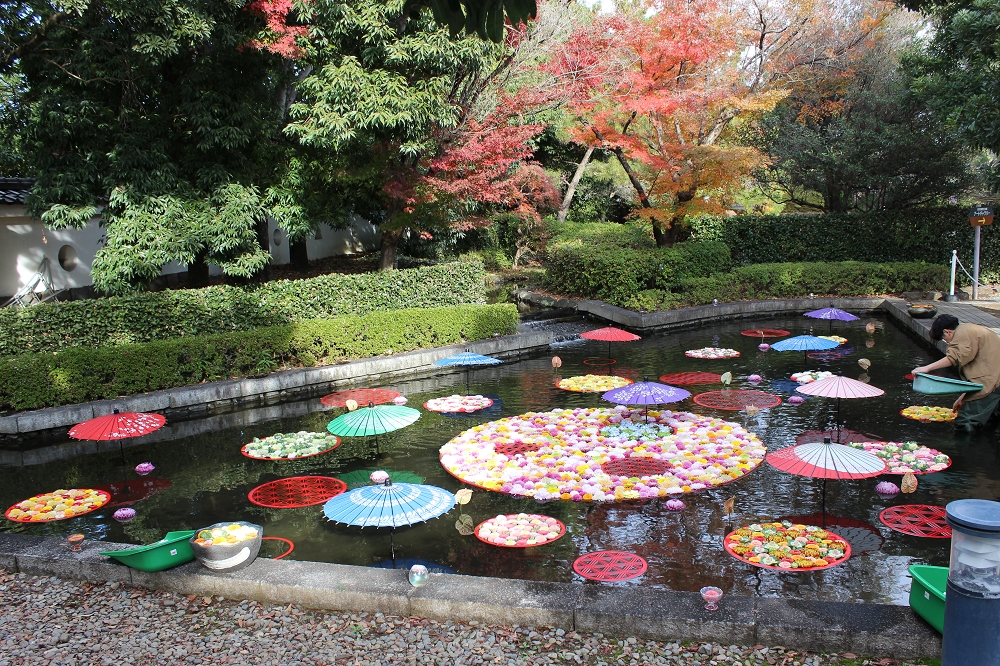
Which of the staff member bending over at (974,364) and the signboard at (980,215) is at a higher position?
the signboard at (980,215)

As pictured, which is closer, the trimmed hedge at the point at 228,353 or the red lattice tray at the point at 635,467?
the red lattice tray at the point at 635,467

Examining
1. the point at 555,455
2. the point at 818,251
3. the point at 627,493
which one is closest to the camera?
the point at 627,493

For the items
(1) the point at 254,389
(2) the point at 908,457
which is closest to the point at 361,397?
(1) the point at 254,389

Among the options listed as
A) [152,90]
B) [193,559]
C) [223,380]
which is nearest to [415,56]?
[152,90]

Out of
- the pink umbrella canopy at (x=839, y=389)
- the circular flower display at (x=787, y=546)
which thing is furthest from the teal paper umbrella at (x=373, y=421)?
the pink umbrella canopy at (x=839, y=389)

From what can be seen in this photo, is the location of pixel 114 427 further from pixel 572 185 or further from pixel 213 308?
pixel 572 185

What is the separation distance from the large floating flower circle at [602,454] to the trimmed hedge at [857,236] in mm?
14917

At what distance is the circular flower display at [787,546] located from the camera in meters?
5.81

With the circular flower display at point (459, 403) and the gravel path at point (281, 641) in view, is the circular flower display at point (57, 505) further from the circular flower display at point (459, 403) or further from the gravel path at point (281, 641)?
the circular flower display at point (459, 403)

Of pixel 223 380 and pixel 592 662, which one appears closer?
pixel 592 662

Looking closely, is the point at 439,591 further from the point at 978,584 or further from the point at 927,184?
the point at 927,184

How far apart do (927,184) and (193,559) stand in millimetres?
21480

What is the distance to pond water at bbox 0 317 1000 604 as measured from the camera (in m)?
5.93

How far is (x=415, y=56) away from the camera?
13227 millimetres
